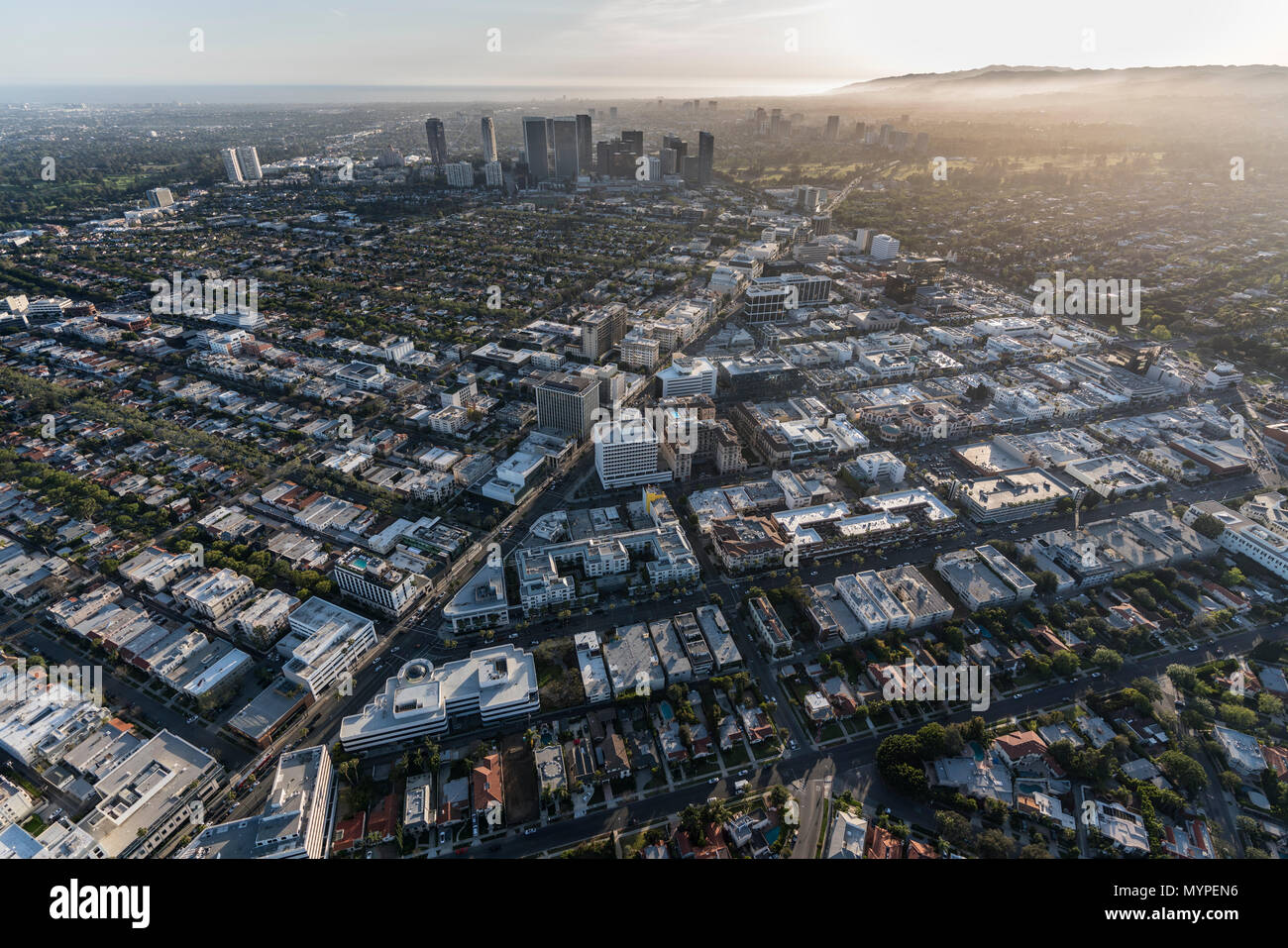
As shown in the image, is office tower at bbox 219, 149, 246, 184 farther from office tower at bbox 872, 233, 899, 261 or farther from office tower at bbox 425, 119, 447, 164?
office tower at bbox 872, 233, 899, 261

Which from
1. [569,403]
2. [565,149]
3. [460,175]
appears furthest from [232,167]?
[569,403]

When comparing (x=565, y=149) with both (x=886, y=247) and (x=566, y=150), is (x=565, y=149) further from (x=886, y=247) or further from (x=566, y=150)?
(x=886, y=247)

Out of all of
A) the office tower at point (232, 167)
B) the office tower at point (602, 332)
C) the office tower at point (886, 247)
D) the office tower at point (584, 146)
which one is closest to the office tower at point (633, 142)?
the office tower at point (584, 146)

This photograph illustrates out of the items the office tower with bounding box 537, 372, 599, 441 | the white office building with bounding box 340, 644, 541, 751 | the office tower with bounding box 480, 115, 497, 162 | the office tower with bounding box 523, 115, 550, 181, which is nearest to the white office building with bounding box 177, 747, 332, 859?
the white office building with bounding box 340, 644, 541, 751

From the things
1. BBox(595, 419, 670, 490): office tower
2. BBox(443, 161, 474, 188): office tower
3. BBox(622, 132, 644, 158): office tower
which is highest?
BBox(622, 132, 644, 158): office tower

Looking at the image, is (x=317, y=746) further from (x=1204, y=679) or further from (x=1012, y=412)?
(x=1012, y=412)

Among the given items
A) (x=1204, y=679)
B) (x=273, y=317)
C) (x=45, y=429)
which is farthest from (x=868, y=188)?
(x=45, y=429)
